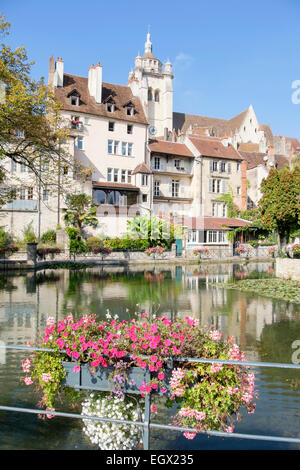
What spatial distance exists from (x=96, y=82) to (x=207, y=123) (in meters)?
40.8

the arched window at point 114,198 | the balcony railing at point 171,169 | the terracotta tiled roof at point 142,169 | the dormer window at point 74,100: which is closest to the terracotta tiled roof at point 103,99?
the dormer window at point 74,100

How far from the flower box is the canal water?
3.15 feet

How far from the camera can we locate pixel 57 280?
22.7 meters

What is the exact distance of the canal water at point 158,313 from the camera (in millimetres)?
4996

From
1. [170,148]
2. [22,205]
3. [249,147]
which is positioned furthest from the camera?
[249,147]

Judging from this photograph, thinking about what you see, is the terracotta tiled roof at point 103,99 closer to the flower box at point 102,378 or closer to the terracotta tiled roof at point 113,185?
the terracotta tiled roof at point 113,185

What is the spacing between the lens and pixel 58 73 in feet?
138

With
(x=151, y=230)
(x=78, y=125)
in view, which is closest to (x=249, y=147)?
(x=151, y=230)

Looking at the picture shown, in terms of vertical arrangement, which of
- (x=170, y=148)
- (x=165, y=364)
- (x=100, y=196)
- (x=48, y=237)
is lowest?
(x=165, y=364)

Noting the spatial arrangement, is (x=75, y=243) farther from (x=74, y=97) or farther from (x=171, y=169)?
(x=171, y=169)

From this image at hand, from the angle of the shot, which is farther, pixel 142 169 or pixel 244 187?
pixel 244 187

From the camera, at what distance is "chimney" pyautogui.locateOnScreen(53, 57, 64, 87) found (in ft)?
138

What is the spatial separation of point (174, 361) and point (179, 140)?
54.0 metres

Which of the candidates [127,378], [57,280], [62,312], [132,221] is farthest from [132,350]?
[132,221]
